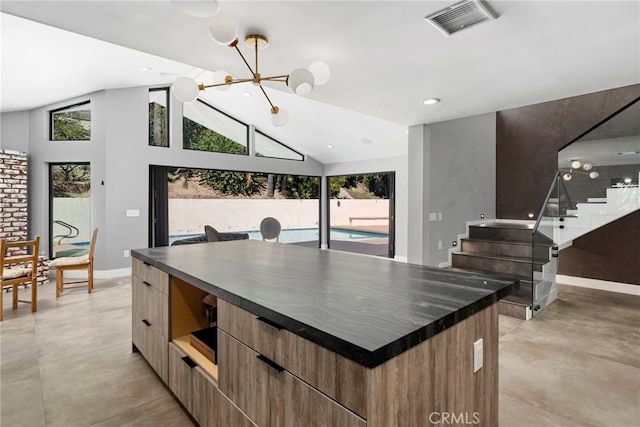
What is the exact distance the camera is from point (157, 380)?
2336mm

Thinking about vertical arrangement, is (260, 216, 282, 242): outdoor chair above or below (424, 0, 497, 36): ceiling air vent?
below

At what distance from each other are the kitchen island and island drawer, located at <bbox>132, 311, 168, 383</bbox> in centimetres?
8

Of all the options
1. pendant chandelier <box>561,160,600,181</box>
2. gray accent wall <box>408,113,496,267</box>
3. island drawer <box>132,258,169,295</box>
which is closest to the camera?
island drawer <box>132,258,169,295</box>

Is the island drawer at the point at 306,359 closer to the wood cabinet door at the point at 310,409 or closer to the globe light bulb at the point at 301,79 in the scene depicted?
the wood cabinet door at the point at 310,409

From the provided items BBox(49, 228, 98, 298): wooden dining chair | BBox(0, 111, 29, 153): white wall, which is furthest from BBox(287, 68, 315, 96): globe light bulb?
BBox(0, 111, 29, 153): white wall

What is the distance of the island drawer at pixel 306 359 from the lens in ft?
2.81

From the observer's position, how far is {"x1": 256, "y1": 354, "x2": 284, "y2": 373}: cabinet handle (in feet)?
3.64

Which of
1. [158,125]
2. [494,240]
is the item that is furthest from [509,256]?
[158,125]

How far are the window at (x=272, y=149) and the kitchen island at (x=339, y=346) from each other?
6.30 meters

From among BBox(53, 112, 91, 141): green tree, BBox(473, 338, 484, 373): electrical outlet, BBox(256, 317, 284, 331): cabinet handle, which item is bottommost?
BBox(473, 338, 484, 373): electrical outlet

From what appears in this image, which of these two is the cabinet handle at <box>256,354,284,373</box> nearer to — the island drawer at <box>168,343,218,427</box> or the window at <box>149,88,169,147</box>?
the island drawer at <box>168,343,218,427</box>

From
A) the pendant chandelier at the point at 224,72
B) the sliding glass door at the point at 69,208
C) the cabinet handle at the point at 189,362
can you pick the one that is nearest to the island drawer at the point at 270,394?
the cabinet handle at the point at 189,362

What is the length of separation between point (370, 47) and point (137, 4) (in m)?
1.55

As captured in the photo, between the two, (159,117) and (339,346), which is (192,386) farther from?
(159,117)
